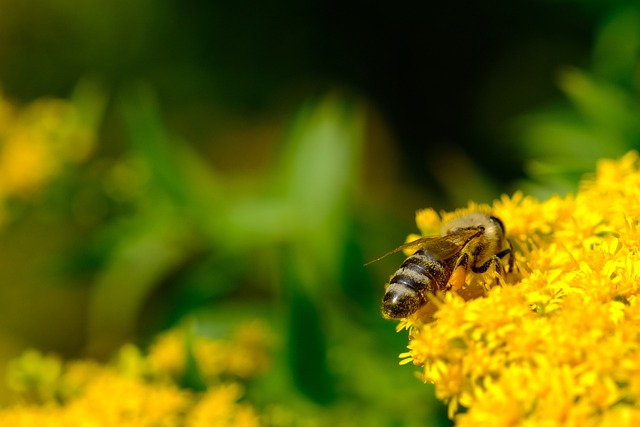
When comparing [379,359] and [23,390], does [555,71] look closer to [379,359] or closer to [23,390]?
[379,359]

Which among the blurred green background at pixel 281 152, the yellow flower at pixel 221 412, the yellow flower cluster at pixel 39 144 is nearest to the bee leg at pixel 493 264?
the blurred green background at pixel 281 152

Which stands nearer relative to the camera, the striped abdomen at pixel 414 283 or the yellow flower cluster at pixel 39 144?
the striped abdomen at pixel 414 283

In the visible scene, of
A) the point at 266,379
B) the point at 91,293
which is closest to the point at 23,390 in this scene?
the point at 266,379

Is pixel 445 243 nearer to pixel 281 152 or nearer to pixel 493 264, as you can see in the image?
pixel 493 264

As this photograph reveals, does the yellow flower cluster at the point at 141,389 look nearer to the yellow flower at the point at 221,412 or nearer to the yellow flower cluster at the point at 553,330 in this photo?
the yellow flower at the point at 221,412

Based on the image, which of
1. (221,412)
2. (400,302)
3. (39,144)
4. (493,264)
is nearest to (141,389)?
(221,412)


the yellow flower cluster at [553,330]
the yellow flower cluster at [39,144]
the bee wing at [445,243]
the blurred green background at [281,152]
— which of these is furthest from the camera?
the yellow flower cluster at [39,144]
